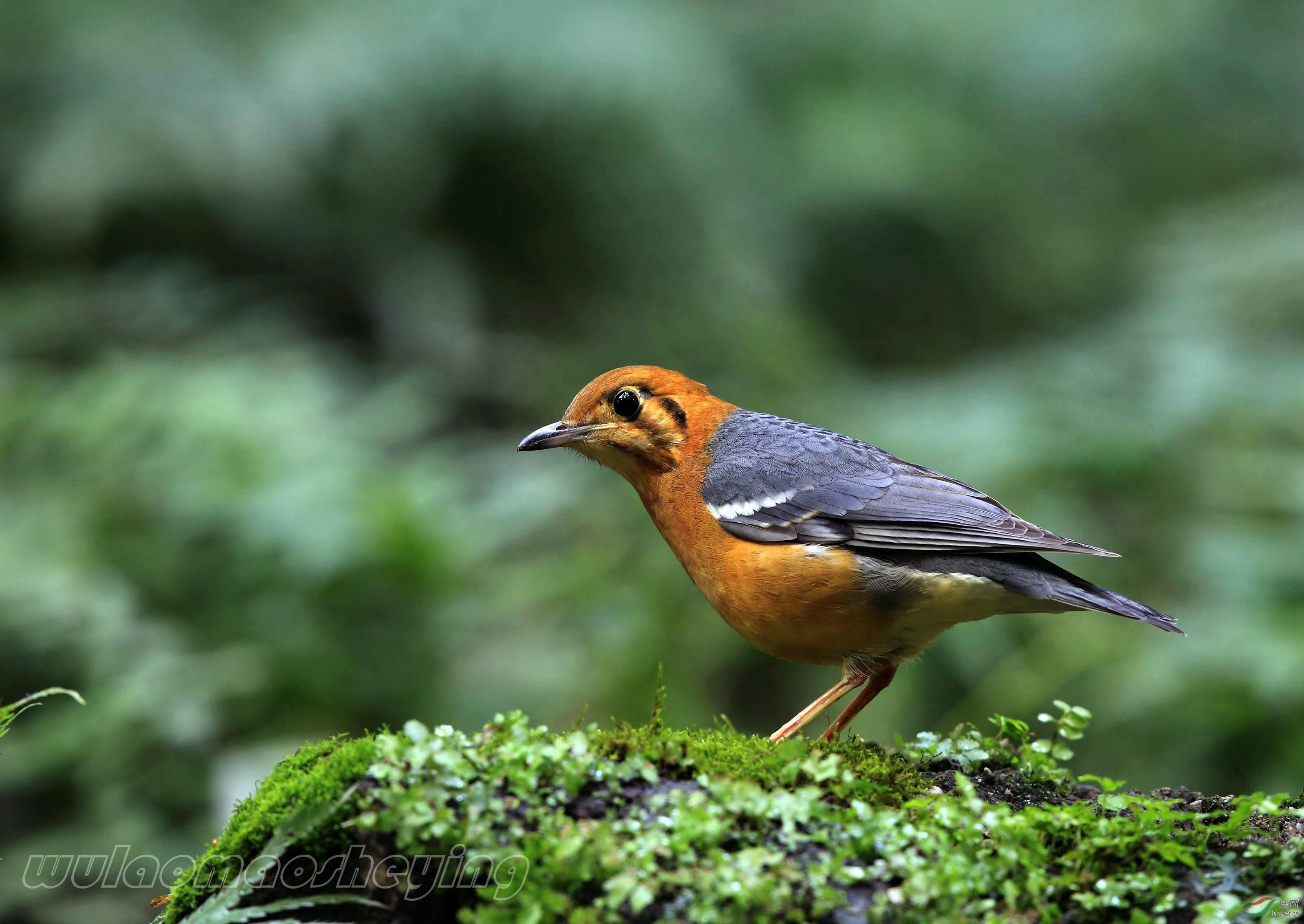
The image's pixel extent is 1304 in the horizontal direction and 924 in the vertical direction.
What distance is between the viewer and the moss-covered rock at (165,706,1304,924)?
257 centimetres

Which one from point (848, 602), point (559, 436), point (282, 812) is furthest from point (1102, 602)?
point (282, 812)

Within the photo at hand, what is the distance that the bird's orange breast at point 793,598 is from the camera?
13.1 feet

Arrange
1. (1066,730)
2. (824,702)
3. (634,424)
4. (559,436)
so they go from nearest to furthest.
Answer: (1066,730), (824,702), (559,436), (634,424)

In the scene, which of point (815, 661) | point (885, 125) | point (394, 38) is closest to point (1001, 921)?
point (815, 661)

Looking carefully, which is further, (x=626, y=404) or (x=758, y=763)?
(x=626, y=404)

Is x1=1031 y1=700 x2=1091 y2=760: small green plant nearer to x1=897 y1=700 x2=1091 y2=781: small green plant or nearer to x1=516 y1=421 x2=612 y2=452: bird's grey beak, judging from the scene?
x1=897 y1=700 x2=1091 y2=781: small green plant

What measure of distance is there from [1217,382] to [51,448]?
24.6 feet

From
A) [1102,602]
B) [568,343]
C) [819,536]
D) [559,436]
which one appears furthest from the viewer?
[568,343]

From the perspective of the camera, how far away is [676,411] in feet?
15.6

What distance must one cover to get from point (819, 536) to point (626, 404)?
1042 millimetres

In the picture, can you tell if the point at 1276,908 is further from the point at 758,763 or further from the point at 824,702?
the point at 824,702

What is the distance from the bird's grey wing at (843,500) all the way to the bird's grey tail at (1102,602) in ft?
0.54

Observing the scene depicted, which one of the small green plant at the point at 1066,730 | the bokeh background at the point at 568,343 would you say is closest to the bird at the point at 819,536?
the small green plant at the point at 1066,730

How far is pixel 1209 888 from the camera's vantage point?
2.71 metres
